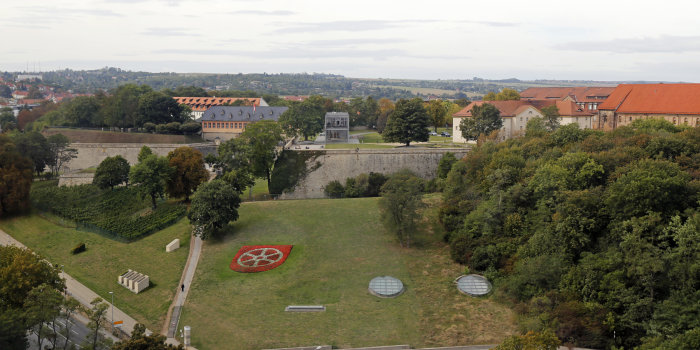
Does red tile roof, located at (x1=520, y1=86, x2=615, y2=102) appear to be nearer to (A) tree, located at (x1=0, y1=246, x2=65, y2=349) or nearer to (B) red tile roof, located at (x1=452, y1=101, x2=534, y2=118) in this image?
(B) red tile roof, located at (x1=452, y1=101, x2=534, y2=118)

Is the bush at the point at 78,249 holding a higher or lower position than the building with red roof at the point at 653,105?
lower

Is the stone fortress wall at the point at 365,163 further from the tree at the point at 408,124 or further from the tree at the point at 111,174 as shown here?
the tree at the point at 111,174

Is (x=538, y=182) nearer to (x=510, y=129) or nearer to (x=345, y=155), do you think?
(x=345, y=155)

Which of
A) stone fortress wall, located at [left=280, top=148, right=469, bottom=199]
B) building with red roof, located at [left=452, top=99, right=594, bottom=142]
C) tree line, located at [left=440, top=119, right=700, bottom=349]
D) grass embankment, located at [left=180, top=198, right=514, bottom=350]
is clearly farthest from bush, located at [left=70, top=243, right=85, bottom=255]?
building with red roof, located at [left=452, top=99, right=594, bottom=142]

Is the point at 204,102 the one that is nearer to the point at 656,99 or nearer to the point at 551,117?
the point at 551,117

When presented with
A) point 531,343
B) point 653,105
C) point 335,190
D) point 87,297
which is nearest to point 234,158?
point 335,190

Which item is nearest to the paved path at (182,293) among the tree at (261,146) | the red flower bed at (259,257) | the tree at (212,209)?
the tree at (212,209)
